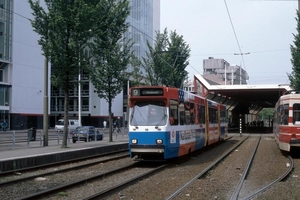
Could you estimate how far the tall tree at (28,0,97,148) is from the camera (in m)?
21.4

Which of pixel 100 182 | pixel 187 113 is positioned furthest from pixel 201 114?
pixel 100 182

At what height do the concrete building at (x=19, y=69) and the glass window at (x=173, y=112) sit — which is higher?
the concrete building at (x=19, y=69)

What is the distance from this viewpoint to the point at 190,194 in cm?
1044

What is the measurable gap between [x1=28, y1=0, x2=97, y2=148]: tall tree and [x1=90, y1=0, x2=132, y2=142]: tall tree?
494cm

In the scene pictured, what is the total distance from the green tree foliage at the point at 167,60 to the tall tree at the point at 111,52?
7.89 metres

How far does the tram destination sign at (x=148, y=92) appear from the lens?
1653 centimetres

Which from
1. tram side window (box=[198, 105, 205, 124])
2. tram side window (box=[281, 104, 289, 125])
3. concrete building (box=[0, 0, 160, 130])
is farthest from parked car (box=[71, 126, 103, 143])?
tram side window (box=[281, 104, 289, 125])

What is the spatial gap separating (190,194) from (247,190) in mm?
1692

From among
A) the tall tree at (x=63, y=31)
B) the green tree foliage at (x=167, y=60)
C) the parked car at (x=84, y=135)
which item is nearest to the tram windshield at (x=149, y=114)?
the tall tree at (x=63, y=31)

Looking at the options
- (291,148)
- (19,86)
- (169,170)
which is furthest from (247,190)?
(19,86)

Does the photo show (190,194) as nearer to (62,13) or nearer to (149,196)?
(149,196)

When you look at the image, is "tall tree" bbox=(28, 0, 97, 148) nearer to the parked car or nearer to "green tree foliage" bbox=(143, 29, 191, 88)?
the parked car

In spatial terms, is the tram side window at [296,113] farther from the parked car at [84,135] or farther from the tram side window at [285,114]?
the parked car at [84,135]

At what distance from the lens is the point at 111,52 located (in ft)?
91.0
